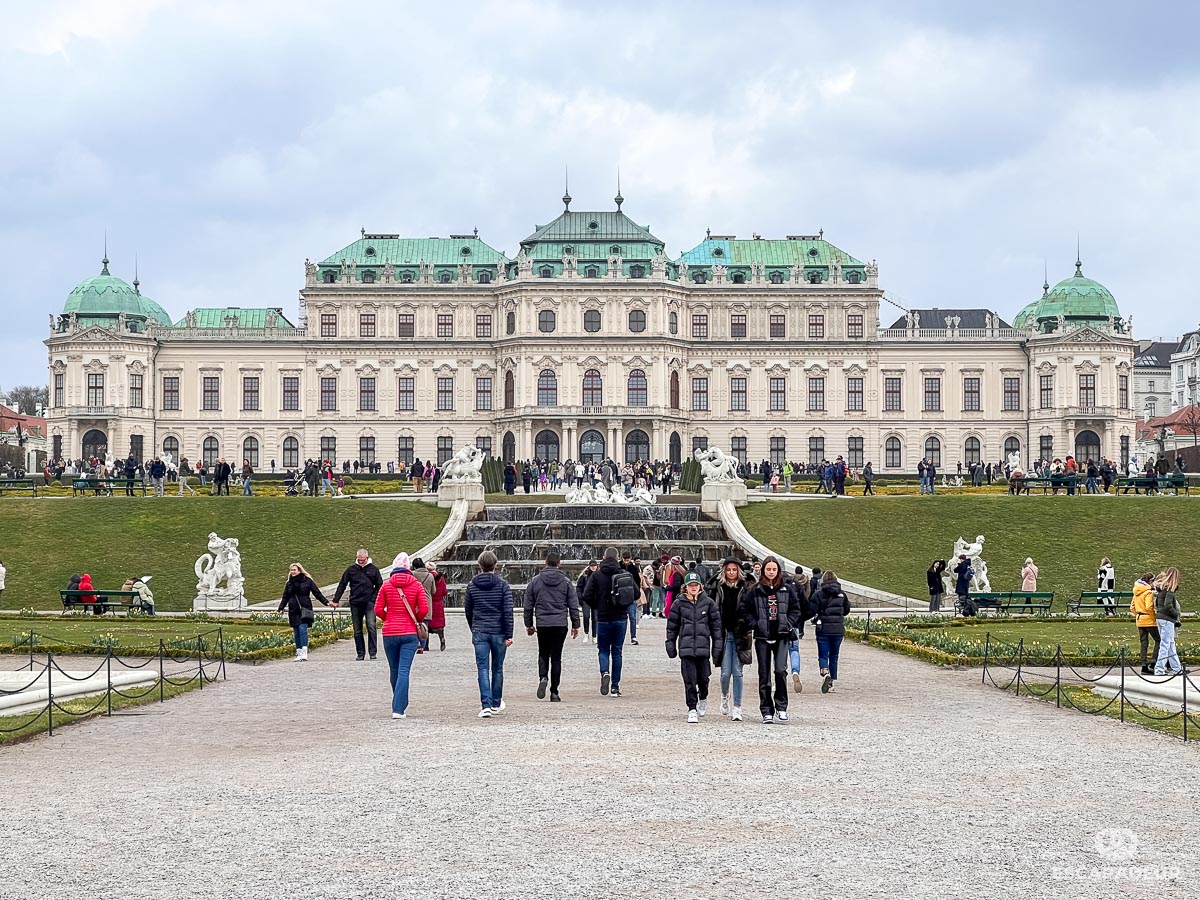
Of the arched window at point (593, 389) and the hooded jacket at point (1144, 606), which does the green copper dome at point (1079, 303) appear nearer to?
the arched window at point (593, 389)

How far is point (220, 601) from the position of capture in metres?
38.7

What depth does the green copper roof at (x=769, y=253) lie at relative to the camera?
93.0 meters

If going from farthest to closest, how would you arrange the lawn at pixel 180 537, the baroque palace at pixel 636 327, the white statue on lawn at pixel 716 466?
the baroque palace at pixel 636 327
the white statue on lawn at pixel 716 466
the lawn at pixel 180 537

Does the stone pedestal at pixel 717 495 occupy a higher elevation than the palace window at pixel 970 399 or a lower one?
lower

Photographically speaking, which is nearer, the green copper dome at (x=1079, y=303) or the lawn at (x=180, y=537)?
the lawn at (x=180, y=537)

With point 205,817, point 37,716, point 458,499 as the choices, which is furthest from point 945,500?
point 205,817

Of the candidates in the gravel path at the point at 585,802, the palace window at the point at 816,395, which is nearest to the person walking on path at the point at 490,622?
the gravel path at the point at 585,802

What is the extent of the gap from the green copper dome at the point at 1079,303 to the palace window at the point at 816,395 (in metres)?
14.1

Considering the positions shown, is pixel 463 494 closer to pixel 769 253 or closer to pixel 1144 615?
pixel 1144 615

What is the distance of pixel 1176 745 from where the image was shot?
16188 millimetres

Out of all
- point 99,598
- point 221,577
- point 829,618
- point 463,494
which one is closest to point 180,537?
point 221,577

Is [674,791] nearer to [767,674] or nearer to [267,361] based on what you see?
[767,674]

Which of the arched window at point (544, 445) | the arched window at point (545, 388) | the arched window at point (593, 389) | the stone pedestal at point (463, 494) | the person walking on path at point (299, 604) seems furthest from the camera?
the arched window at point (545, 388)

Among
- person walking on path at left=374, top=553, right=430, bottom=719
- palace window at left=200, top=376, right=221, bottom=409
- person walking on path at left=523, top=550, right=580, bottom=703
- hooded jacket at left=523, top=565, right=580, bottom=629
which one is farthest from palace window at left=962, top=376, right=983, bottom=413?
person walking on path at left=374, top=553, right=430, bottom=719
